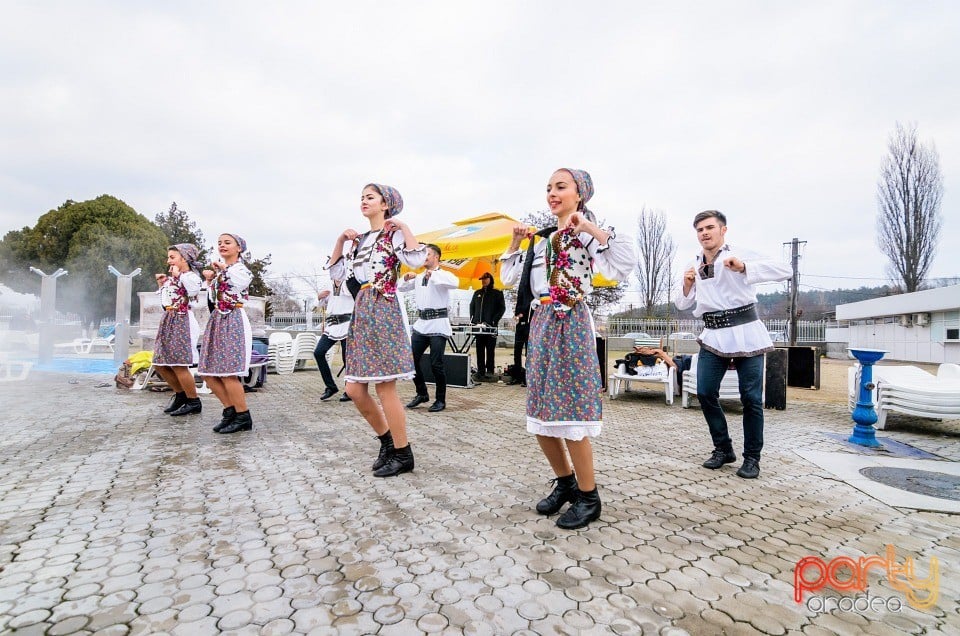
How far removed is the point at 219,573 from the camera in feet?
6.37

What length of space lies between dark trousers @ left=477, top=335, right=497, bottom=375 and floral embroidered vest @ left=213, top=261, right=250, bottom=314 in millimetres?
6076

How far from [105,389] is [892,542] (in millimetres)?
9406

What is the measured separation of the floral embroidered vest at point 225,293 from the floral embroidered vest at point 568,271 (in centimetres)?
341

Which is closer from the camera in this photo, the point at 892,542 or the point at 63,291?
the point at 892,542

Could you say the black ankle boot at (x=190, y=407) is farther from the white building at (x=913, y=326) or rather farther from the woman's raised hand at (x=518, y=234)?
the white building at (x=913, y=326)

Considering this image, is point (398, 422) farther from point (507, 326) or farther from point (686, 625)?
point (507, 326)

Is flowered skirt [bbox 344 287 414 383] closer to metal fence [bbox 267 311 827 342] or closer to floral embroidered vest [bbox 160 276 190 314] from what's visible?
floral embroidered vest [bbox 160 276 190 314]

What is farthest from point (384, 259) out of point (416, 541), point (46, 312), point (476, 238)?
point (46, 312)

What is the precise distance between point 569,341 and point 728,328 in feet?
6.23

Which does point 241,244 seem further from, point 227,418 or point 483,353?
point 483,353

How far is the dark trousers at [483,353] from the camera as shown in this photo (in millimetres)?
10312

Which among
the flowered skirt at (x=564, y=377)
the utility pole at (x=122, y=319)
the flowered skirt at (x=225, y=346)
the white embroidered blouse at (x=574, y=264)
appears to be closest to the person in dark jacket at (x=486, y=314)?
the flowered skirt at (x=225, y=346)

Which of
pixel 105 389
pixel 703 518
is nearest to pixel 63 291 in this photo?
pixel 105 389

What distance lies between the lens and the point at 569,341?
2.50m
